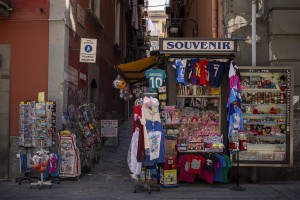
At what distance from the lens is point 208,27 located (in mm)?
13555

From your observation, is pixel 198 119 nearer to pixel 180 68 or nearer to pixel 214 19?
pixel 180 68

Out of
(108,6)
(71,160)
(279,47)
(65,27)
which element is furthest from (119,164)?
(108,6)

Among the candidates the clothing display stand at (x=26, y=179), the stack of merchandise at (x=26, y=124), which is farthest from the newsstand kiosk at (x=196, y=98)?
the clothing display stand at (x=26, y=179)

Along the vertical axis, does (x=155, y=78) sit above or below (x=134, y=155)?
above

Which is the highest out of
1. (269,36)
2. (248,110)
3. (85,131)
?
(269,36)

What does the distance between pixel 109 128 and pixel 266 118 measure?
6232mm

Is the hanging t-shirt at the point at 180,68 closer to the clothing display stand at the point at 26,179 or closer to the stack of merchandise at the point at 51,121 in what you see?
the stack of merchandise at the point at 51,121

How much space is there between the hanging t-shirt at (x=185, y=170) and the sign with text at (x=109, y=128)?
526cm

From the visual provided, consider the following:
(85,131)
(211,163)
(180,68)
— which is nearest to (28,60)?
(85,131)

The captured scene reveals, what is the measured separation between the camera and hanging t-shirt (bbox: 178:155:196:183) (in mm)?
9349

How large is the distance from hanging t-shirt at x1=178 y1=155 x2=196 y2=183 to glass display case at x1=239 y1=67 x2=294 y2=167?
1.26 m

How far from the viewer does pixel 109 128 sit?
565 inches

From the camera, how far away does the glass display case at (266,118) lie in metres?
9.62

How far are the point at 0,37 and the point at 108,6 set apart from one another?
8.06 m
